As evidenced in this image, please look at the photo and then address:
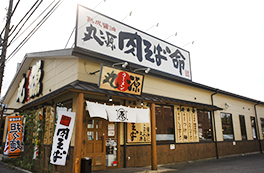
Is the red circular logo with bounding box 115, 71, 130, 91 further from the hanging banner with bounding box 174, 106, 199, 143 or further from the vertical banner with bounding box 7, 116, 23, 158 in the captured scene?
the vertical banner with bounding box 7, 116, 23, 158

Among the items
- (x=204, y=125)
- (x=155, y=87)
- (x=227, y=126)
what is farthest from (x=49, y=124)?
(x=227, y=126)

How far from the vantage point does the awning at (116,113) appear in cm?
704

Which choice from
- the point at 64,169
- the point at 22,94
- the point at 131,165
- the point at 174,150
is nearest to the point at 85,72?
the point at 64,169

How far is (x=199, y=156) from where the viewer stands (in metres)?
12.0

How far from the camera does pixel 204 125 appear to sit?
514 inches

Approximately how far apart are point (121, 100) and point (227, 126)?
378 inches

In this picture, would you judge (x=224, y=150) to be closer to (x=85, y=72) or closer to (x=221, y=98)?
(x=221, y=98)

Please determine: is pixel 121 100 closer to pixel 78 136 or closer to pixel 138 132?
pixel 138 132

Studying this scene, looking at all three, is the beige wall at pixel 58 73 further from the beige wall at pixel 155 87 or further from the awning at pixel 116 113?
the awning at pixel 116 113

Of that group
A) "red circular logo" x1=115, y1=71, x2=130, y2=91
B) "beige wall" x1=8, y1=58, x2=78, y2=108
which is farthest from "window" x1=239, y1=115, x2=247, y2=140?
"beige wall" x1=8, y1=58, x2=78, y2=108

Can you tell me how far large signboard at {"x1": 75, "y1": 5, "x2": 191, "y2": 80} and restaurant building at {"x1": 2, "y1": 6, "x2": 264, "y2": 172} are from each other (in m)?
0.04

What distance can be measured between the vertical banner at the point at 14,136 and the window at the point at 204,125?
10.3m

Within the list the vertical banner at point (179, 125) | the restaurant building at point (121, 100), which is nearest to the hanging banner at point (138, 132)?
the restaurant building at point (121, 100)

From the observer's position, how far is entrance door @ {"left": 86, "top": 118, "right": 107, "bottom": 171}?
25.8 ft
